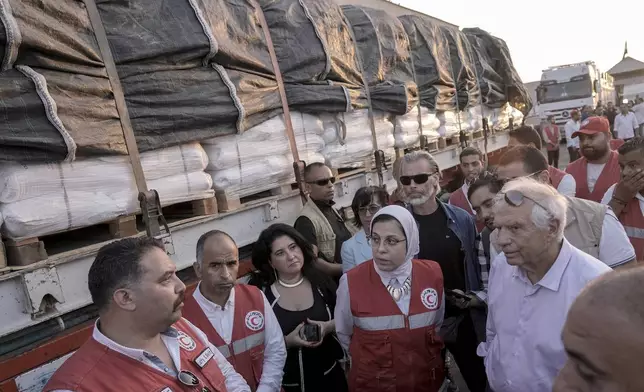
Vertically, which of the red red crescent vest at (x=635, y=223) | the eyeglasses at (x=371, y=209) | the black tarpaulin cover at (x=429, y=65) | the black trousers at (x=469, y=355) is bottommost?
the black trousers at (x=469, y=355)

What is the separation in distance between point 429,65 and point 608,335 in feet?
18.1

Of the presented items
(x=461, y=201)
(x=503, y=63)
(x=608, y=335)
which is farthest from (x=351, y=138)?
(x=503, y=63)

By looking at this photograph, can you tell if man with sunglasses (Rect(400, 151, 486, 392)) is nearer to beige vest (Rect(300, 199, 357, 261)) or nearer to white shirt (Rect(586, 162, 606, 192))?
beige vest (Rect(300, 199, 357, 261))

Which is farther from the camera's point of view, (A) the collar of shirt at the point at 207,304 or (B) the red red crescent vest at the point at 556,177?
(B) the red red crescent vest at the point at 556,177

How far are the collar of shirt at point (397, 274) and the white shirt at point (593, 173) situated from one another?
2.43 m

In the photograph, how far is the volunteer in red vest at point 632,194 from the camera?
121 inches

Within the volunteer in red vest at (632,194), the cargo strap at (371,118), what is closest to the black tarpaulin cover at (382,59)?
the cargo strap at (371,118)

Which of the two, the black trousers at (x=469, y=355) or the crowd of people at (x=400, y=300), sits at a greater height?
the crowd of people at (x=400, y=300)

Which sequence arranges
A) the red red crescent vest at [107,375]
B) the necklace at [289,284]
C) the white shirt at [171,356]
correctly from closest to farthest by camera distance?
the red red crescent vest at [107,375] < the white shirt at [171,356] < the necklace at [289,284]

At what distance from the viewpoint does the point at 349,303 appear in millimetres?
2570

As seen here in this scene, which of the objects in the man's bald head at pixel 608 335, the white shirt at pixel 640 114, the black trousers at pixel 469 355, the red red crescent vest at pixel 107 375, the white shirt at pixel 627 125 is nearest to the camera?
the man's bald head at pixel 608 335

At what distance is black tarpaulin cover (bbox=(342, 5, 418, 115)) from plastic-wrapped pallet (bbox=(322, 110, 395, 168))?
20 centimetres

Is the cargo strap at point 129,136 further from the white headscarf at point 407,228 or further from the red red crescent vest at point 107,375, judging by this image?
the white headscarf at point 407,228

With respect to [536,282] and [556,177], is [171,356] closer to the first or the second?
[536,282]
